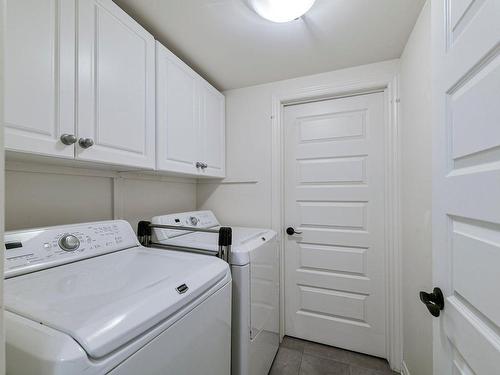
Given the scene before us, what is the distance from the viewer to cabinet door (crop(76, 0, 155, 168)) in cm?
98

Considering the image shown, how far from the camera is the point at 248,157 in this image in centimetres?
216

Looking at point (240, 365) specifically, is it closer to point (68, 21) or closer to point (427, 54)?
point (68, 21)

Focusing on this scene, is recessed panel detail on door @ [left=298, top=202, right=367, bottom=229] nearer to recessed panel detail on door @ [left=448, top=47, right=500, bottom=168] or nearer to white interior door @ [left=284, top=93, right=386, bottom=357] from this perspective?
white interior door @ [left=284, top=93, right=386, bottom=357]

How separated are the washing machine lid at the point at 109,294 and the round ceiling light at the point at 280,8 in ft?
4.33

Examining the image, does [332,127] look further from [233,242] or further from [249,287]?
[249,287]

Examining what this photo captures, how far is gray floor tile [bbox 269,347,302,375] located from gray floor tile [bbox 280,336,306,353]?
4 centimetres

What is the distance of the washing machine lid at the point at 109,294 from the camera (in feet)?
1.78

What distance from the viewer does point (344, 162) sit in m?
1.92

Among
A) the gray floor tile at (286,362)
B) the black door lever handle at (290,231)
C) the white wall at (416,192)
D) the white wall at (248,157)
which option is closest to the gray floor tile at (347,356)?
the gray floor tile at (286,362)

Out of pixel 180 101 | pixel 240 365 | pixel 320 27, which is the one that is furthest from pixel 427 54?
pixel 240 365

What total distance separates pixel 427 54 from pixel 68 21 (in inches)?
67.8

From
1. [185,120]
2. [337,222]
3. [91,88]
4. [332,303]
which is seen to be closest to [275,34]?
[185,120]

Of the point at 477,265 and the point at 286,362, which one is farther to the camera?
the point at 286,362

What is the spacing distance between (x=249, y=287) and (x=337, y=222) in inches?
41.7
